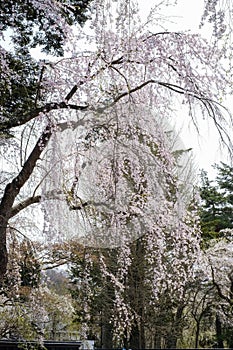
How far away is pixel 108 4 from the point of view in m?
2.20

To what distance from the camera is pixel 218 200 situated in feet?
39.4

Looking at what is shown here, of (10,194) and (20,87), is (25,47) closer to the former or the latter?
(20,87)

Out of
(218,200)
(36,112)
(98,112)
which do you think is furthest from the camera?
(218,200)

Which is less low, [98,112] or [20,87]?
[20,87]

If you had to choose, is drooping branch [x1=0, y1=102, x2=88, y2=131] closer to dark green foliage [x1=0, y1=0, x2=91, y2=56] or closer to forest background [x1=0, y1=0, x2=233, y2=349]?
forest background [x1=0, y1=0, x2=233, y2=349]

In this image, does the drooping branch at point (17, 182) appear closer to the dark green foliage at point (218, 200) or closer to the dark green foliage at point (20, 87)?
the dark green foliage at point (20, 87)

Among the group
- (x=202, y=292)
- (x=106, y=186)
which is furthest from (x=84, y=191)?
(x=202, y=292)

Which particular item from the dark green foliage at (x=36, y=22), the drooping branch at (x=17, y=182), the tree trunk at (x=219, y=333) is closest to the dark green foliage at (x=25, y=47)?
the dark green foliage at (x=36, y=22)

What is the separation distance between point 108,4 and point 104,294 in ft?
20.7

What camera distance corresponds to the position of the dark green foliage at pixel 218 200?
11.5 m

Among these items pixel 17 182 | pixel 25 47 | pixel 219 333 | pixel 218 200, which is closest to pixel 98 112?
pixel 17 182

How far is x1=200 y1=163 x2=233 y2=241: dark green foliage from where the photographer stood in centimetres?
1154

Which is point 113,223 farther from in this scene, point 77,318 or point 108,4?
point 77,318

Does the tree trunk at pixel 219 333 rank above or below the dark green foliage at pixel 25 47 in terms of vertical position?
below
